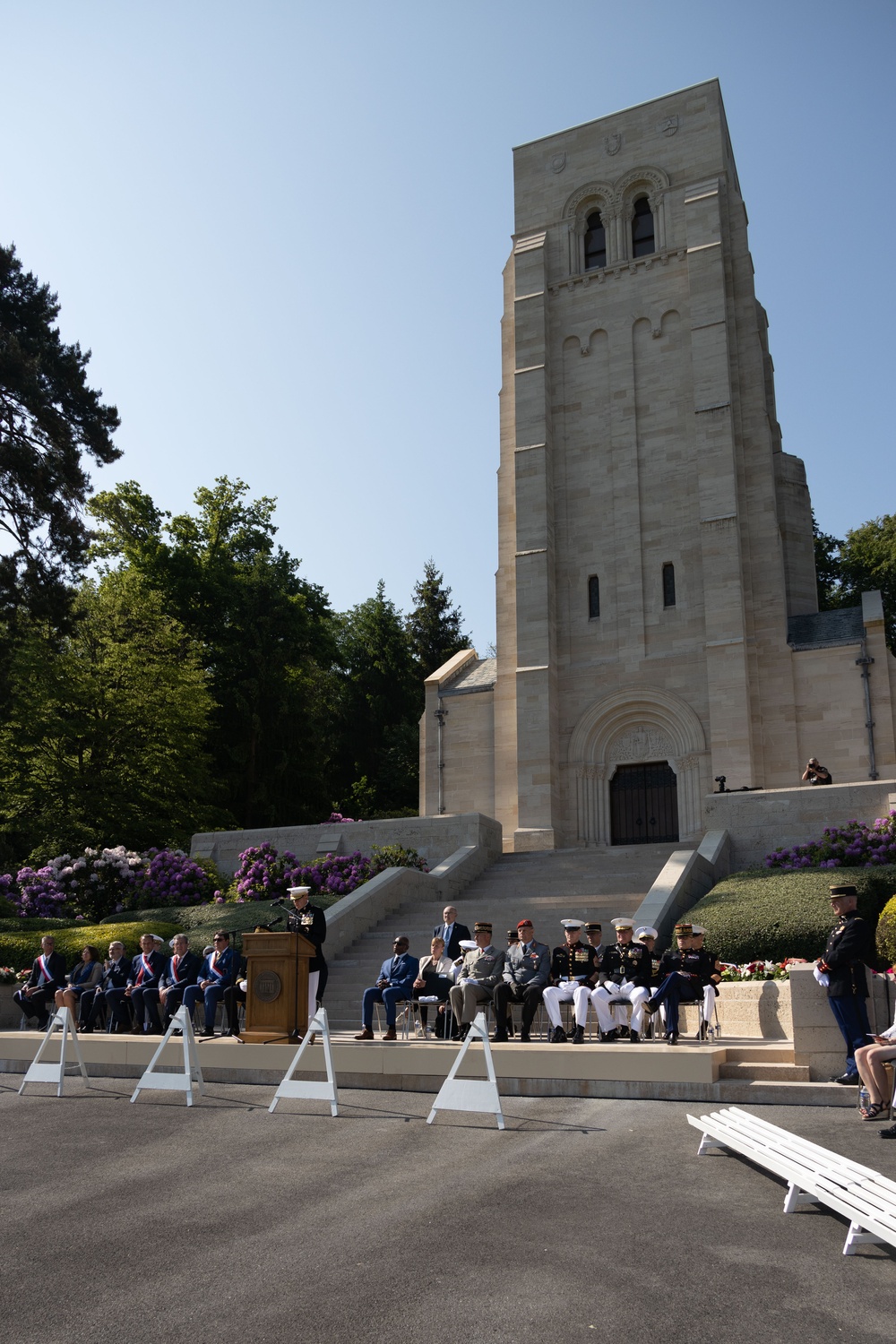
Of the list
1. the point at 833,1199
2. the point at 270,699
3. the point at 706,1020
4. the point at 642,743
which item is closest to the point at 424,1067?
the point at 706,1020

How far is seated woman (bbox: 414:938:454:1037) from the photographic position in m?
12.6

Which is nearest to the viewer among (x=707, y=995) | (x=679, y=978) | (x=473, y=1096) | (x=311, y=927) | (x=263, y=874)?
(x=473, y=1096)

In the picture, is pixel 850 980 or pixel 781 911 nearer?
pixel 850 980

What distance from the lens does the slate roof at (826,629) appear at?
2648cm

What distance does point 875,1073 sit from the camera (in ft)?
26.2

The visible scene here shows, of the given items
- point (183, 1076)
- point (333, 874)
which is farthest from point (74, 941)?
point (183, 1076)

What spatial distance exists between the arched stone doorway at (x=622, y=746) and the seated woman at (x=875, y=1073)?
19741 mm

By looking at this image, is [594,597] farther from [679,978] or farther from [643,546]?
[679,978]

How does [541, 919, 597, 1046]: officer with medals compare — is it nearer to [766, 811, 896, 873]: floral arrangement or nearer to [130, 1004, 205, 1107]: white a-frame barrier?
[130, 1004, 205, 1107]: white a-frame barrier

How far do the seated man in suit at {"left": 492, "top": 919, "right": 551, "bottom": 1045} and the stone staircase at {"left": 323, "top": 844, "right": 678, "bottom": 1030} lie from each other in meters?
3.29

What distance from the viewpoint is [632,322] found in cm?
3141

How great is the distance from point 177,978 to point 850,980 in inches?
333

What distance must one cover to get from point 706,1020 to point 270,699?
28.0m

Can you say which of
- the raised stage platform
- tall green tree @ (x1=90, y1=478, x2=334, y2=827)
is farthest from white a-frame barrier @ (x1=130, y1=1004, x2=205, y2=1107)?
tall green tree @ (x1=90, y1=478, x2=334, y2=827)
